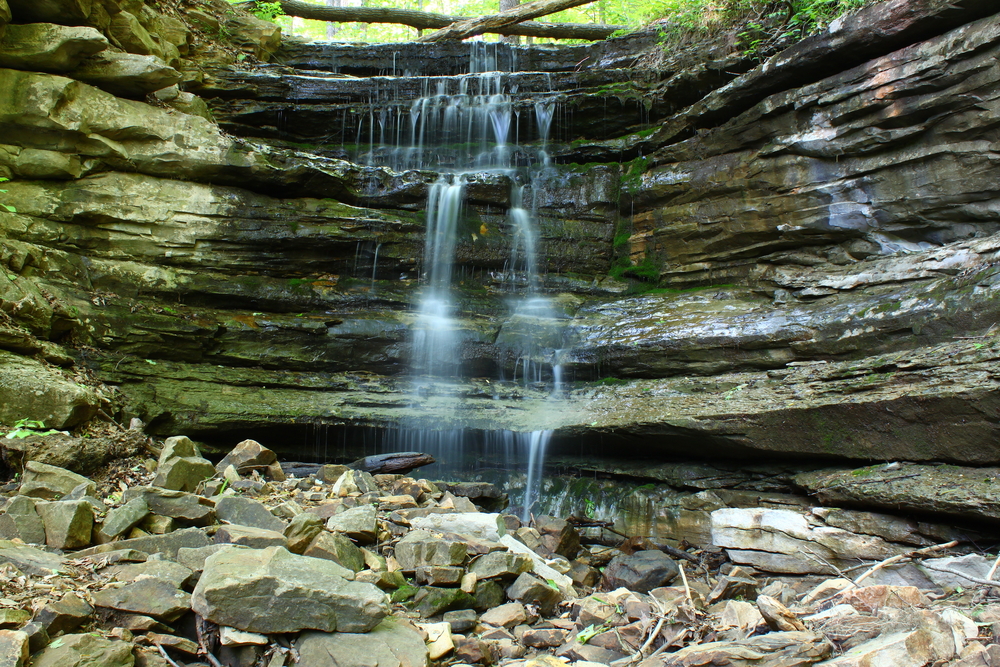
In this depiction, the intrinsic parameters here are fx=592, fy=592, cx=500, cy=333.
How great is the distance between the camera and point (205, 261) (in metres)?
9.64

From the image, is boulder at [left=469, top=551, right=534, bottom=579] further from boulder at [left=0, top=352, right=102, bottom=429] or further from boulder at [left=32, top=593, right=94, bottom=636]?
boulder at [left=0, top=352, right=102, bottom=429]

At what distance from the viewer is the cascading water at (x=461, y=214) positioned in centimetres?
887

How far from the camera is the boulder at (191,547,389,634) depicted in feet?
9.43

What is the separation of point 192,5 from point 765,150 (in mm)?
11623

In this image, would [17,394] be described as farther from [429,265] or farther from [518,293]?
[518,293]

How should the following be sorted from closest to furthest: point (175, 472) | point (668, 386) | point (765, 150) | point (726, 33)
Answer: point (175, 472) < point (668, 386) < point (765, 150) < point (726, 33)

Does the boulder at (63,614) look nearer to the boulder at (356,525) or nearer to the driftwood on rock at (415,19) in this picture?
the boulder at (356,525)

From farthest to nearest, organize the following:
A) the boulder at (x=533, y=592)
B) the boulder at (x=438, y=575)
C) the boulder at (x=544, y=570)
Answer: the boulder at (x=544, y=570) → the boulder at (x=533, y=592) → the boulder at (x=438, y=575)

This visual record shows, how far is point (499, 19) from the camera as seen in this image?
1423 cm

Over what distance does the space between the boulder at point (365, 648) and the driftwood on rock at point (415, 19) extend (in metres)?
14.8

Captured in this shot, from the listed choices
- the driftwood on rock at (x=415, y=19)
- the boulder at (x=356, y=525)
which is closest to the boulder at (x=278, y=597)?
the boulder at (x=356, y=525)

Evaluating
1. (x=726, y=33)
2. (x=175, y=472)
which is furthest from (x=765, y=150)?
(x=175, y=472)

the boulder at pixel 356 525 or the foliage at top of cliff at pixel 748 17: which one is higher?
the foliage at top of cliff at pixel 748 17

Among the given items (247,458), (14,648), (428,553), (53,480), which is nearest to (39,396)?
(53,480)
